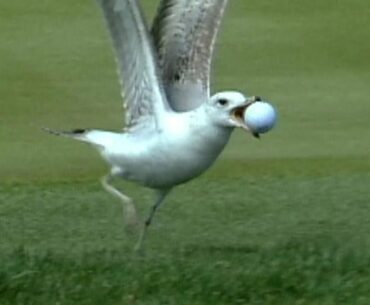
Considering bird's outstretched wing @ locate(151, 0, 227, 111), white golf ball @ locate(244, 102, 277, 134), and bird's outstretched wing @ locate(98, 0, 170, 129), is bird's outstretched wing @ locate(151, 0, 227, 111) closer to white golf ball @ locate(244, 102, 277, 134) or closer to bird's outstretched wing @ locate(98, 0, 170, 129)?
bird's outstretched wing @ locate(98, 0, 170, 129)

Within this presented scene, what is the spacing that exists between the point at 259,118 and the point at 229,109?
0.19 meters

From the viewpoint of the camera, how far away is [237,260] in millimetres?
6414

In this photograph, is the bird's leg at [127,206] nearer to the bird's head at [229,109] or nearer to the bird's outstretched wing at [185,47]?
the bird's outstretched wing at [185,47]

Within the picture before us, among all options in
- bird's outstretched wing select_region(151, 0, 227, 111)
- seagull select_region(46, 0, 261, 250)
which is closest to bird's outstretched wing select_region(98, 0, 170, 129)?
seagull select_region(46, 0, 261, 250)

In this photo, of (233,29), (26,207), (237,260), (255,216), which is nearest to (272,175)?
(255,216)

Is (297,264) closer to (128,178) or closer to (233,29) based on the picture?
(128,178)

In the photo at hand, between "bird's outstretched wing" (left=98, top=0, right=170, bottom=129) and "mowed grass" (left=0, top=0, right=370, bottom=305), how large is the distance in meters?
0.55

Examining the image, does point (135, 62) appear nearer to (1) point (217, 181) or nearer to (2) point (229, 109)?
(2) point (229, 109)

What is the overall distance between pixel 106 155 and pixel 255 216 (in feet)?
3.52

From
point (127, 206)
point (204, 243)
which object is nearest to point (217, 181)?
point (204, 243)

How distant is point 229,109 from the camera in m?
6.14

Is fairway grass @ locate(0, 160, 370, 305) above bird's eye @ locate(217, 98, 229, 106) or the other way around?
the other way around

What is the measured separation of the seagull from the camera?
624cm

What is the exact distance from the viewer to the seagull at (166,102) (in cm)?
624
